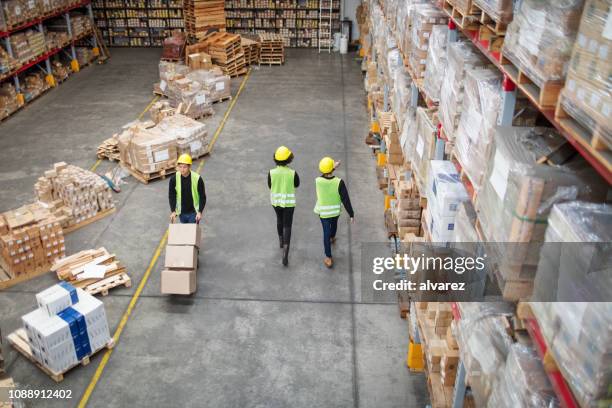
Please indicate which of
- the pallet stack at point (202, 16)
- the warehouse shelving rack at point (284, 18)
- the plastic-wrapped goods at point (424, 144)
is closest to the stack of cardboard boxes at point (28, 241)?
the plastic-wrapped goods at point (424, 144)

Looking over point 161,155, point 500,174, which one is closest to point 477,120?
point 500,174

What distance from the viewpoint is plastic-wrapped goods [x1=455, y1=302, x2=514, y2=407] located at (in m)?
3.76

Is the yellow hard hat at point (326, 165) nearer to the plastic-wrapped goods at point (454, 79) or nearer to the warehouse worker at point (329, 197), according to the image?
the warehouse worker at point (329, 197)

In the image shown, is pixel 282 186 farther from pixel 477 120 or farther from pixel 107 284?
pixel 477 120

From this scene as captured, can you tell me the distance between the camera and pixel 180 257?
7.73 metres

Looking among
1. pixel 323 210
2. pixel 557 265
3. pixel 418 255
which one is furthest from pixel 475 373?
pixel 323 210

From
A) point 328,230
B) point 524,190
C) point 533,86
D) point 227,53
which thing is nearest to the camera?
point 524,190

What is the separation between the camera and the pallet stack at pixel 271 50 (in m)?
19.5

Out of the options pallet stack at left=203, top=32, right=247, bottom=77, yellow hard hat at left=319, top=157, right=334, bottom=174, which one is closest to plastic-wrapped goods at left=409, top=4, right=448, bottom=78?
yellow hard hat at left=319, top=157, right=334, bottom=174

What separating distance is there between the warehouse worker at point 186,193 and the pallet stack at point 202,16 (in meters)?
12.4

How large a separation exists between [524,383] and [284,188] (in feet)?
17.6

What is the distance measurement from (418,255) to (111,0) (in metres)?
20.4

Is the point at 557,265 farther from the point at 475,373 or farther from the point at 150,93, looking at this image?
the point at 150,93

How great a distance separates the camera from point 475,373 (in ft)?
13.3
